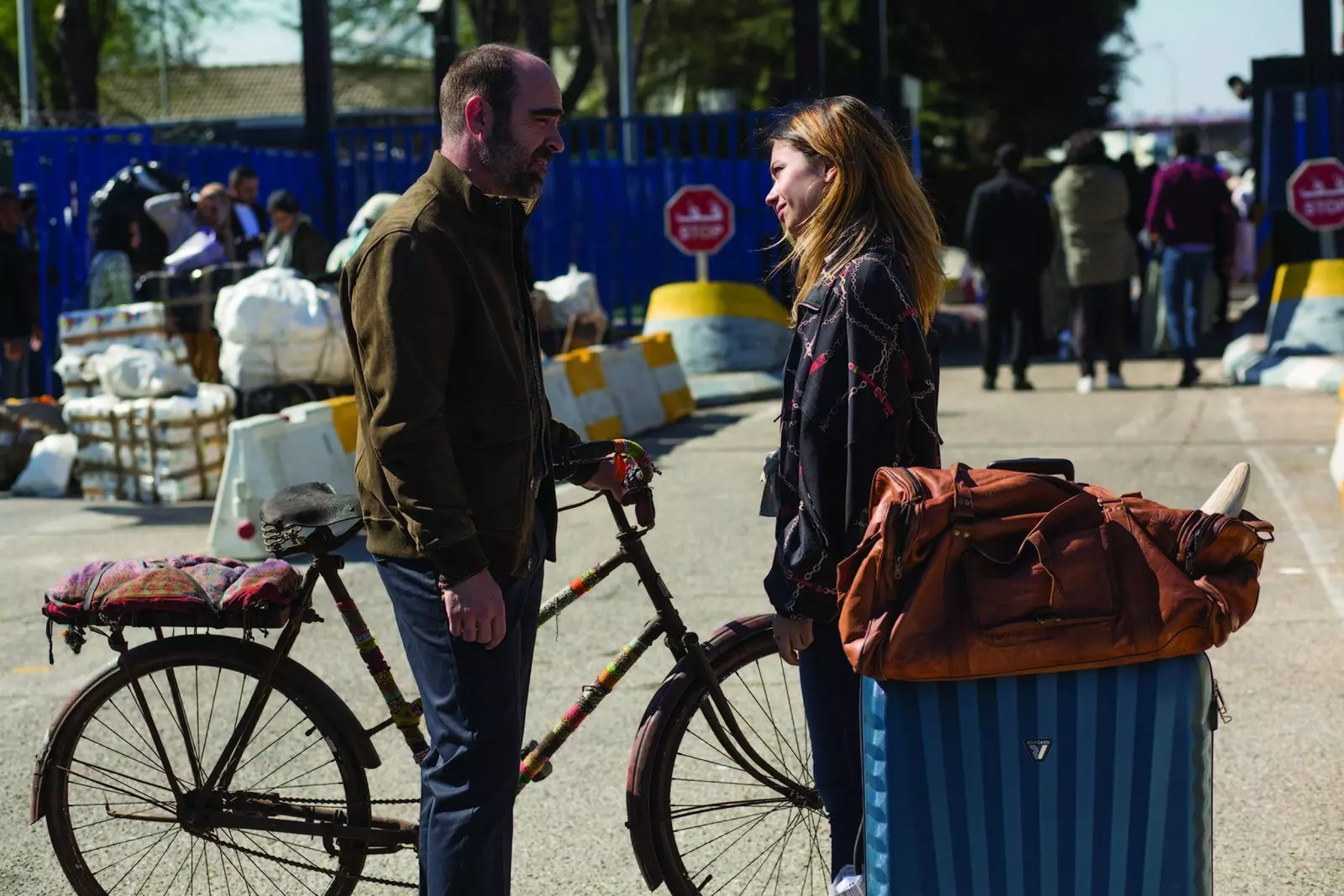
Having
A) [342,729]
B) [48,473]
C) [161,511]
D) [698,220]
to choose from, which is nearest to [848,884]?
[342,729]

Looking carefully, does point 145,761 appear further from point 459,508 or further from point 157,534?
point 157,534

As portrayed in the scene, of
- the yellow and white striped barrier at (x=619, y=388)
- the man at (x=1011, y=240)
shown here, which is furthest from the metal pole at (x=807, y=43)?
the yellow and white striped barrier at (x=619, y=388)

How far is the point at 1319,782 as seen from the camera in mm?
4906

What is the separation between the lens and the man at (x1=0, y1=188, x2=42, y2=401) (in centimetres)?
1301

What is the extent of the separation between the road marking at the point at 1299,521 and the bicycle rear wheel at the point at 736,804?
336 cm

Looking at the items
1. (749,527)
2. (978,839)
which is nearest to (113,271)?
(749,527)

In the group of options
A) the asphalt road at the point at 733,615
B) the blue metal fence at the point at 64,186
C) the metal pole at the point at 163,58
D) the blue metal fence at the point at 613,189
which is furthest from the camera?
the metal pole at the point at 163,58

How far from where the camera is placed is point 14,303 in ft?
42.9

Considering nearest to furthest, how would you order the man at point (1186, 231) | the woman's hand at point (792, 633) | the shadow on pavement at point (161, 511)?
the woman's hand at point (792, 633)
the shadow on pavement at point (161, 511)
the man at point (1186, 231)

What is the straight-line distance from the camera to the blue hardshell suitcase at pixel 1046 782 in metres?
2.87

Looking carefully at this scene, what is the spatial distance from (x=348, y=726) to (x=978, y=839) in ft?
4.82

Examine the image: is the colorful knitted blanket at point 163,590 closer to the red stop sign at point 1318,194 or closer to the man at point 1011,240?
the man at point 1011,240

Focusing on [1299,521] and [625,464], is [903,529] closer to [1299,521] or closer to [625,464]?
[625,464]

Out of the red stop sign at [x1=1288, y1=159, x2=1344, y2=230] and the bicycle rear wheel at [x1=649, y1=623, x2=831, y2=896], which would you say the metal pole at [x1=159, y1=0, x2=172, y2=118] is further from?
the bicycle rear wheel at [x1=649, y1=623, x2=831, y2=896]
